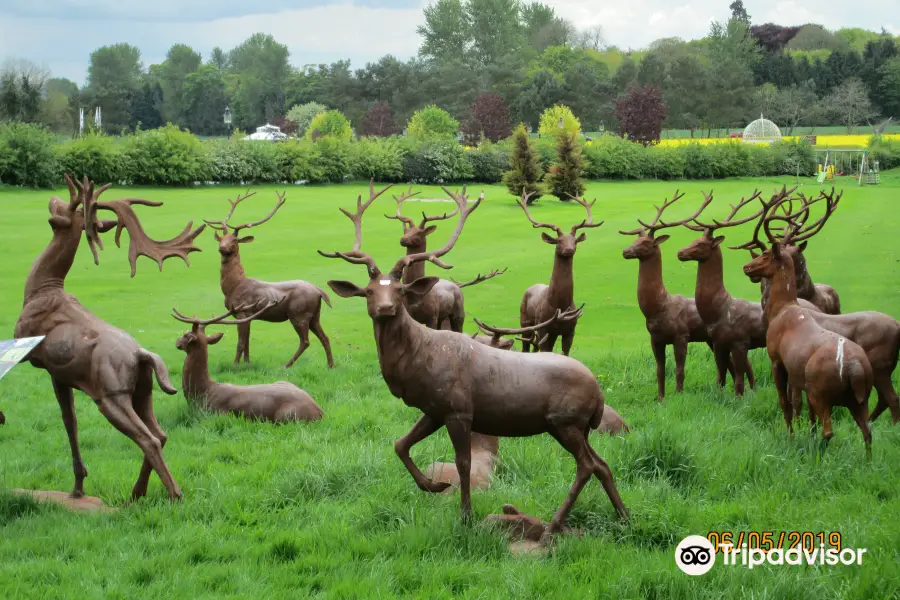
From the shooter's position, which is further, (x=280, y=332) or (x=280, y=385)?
(x=280, y=332)

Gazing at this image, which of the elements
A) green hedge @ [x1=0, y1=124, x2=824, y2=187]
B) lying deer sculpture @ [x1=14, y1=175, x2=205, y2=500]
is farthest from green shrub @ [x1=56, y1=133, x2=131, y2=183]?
lying deer sculpture @ [x1=14, y1=175, x2=205, y2=500]

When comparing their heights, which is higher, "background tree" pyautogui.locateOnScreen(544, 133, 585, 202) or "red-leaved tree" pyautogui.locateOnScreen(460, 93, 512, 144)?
"red-leaved tree" pyautogui.locateOnScreen(460, 93, 512, 144)

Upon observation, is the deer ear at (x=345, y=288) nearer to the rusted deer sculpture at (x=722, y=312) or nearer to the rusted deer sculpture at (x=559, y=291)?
the rusted deer sculpture at (x=559, y=291)

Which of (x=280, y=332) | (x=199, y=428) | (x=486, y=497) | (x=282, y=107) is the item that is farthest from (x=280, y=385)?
(x=282, y=107)

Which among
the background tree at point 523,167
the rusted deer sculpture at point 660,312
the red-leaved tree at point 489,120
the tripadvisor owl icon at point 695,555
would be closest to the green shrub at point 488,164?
the background tree at point 523,167

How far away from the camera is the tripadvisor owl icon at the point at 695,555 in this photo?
5.25m

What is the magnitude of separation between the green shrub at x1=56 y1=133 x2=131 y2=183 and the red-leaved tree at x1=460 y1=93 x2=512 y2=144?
3997 centimetres

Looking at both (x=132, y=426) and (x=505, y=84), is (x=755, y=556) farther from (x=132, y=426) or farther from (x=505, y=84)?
(x=505, y=84)

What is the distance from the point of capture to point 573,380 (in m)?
5.85

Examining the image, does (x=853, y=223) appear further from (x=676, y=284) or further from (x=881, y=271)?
(x=676, y=284)

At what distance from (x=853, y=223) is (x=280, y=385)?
26.1m

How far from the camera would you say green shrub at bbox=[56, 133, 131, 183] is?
3628cm

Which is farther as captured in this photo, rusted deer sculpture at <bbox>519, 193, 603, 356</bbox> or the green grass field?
rusted deer sculpture at <bbox>519, 193, 603, 356</bbox>

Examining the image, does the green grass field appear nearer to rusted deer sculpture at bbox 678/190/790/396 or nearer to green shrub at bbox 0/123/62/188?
rusted deer sculpture at bbox 678/190/790/396
